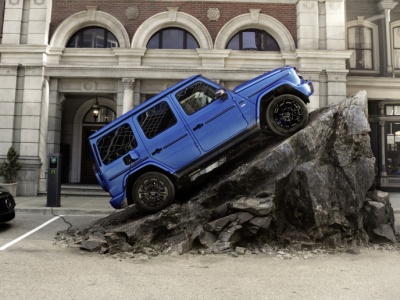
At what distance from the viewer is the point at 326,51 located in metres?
13.3

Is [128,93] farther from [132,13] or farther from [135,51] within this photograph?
[132,13]

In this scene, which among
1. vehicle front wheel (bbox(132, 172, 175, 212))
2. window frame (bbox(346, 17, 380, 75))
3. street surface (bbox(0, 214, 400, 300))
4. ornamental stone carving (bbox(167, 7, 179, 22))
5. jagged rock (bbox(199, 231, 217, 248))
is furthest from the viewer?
window frame (bbox(346, 17, 380, 75))

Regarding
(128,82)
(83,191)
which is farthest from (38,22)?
(83,191)

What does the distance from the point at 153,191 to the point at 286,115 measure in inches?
124

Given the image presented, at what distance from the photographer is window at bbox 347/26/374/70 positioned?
15977mm

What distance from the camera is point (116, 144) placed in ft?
21.3

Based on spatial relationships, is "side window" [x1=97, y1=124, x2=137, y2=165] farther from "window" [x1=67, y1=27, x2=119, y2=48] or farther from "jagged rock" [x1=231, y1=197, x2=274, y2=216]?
"window" [x1=67, y1=27, x2=119, y2=48]

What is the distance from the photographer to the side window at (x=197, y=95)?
6.45m

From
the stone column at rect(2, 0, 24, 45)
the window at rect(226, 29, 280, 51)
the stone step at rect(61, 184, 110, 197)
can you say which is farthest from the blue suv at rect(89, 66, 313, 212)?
the stone column at rect(2, 0, 24, 45)

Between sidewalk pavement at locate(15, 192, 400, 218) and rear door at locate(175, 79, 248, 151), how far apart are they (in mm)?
5064

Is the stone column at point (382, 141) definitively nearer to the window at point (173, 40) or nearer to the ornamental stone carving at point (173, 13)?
the window at point (173, 40)

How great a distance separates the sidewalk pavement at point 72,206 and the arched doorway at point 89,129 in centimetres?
331

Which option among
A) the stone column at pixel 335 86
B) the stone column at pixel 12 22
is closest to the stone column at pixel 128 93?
the stone column at pixel 12 22

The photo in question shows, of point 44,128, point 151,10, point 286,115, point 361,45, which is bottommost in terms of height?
point 286,115
